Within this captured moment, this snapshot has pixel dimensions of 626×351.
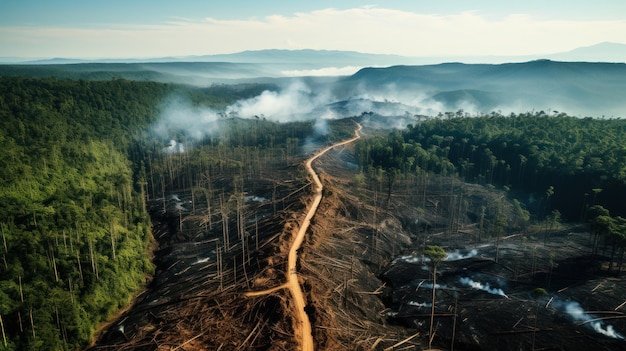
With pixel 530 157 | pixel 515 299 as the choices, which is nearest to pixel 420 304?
pixel 515 299

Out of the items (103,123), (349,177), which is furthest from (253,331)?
(103,123)

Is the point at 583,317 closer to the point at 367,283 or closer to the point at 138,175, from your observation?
the point at 367,283

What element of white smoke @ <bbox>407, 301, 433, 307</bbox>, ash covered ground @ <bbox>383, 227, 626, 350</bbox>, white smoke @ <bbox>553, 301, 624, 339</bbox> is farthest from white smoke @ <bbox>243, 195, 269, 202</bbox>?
white smoke @ <bbox>553, 301, 624, 339</bbox>

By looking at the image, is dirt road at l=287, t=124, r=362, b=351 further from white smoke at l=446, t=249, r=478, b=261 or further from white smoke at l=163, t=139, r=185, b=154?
white smoke at l=163, t=139, r=185, b=154

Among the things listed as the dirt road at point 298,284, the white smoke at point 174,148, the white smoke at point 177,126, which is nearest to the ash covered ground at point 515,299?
the dirt road at point 298,284

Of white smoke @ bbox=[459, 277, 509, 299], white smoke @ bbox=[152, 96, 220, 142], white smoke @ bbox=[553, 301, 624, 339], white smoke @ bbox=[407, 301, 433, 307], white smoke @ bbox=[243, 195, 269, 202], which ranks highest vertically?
white smoke @ bbox=[152, 96, 220, 142]

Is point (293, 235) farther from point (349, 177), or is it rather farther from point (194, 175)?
point (194, 175)

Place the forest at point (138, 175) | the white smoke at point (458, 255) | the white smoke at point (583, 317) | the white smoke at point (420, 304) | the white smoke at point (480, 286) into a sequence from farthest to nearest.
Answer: the white smoke at point (458, 255) → the white smoke at point (480, 286) → the white smoke at point (420, 304) → the forest at point (138, 175) → the white smoke at point (583, 317)

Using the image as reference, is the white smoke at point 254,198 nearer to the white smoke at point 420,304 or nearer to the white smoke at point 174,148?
the white smoke at point 420,304
